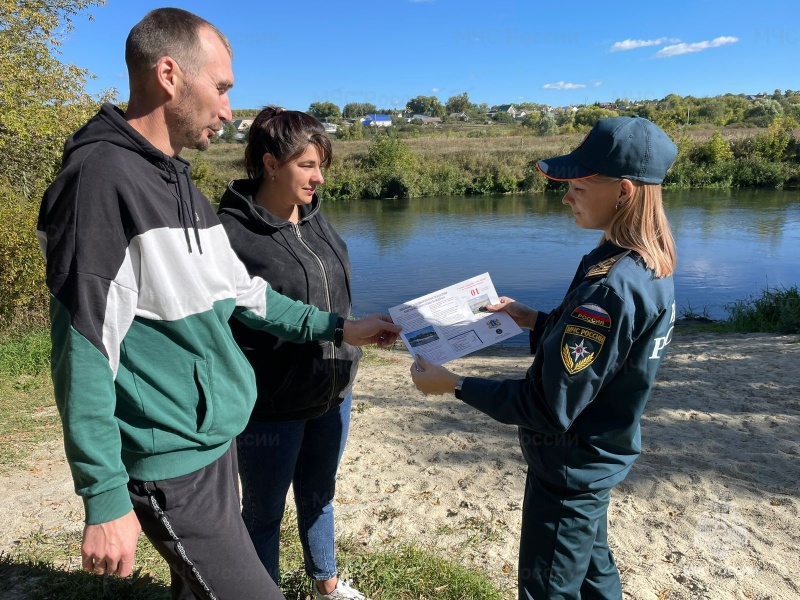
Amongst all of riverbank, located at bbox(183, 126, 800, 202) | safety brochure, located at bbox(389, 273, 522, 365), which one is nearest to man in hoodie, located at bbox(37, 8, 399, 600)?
safety brochure, located at bbox(389, 273, 522, 365)

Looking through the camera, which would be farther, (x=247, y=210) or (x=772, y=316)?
(x=772, y=316)

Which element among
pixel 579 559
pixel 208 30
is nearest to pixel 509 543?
pixel 579 559

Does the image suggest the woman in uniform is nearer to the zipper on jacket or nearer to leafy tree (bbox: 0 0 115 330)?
the zipper on jacket

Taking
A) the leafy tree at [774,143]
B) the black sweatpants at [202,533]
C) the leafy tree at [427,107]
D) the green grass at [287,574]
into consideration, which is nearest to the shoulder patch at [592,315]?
the black sweatpants at [202,533]

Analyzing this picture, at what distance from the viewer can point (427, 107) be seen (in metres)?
116

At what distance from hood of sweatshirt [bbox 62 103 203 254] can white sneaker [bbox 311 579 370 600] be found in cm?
180

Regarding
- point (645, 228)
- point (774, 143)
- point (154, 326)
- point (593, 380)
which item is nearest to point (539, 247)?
point (645, 228)

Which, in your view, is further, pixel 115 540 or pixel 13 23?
pixel 13 23

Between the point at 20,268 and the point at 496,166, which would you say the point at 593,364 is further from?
the point at 496,166

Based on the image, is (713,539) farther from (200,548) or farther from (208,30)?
(208,30)

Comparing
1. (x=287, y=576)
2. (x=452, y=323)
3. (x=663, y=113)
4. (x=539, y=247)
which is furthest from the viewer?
(x=663, y=113)

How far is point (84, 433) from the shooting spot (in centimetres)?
133

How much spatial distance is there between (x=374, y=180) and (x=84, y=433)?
46722mm

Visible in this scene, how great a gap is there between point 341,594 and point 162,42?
233 cm
